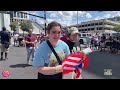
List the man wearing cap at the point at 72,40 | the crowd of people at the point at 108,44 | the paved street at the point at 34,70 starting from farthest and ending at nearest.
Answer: the crowd of people at the point at 108,44 → the paved street at the point at 34,70 → the man wearing cap at the point at 72,40

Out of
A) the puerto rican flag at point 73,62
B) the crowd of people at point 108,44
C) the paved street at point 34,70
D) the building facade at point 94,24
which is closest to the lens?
the puerto rican flag at point 73,62

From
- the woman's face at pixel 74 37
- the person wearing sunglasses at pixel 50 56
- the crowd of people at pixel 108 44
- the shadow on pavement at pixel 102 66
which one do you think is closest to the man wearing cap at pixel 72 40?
the woman's face at pixel 74 37

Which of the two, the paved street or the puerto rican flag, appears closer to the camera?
the puerto rican flag

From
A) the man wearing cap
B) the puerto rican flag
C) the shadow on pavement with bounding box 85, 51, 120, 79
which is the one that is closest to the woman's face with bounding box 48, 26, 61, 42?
the puerto rican flag

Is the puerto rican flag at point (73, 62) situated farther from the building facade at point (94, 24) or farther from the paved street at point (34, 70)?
the building facade at point (94, 24)

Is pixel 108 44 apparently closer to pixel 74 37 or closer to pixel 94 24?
pixel 94 24

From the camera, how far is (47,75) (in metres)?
2.50

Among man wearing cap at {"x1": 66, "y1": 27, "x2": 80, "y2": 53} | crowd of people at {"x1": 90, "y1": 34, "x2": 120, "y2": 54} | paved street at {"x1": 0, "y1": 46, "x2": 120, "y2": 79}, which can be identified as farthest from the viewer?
crowd of people at {"x1": 90, "y1": 34, "x2": 120, "y2": 54}

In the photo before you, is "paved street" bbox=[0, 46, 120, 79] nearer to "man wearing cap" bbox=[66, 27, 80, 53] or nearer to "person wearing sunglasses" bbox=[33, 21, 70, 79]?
"man wearing cap" bbox=[66, 27, 80, 53]

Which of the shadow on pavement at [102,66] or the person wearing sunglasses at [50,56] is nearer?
the person wearing sunglasses at [50,56]
